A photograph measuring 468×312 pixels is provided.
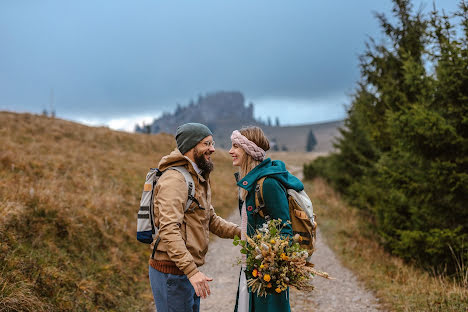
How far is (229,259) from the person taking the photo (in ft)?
27.8

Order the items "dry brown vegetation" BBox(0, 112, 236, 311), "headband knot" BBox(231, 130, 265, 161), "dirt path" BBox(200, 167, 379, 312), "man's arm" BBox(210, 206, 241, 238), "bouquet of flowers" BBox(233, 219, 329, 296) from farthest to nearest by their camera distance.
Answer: "dirt path" BBox(200, 167, 379, 312) → "dry brown vegetation" BBox(0, 112, 236, 311) → "man's arm" BBox(210, 206, 241, 238) → "headband knot" BBox(231, 130, 265, 161) → "bouquet of flowers" BBox(233, 219, 329, 296)

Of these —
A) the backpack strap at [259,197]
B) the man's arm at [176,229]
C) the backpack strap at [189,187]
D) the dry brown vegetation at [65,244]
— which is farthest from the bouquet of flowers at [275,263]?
the dry brown vegetation at [65,244]

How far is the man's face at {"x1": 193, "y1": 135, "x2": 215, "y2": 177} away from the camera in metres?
2.80

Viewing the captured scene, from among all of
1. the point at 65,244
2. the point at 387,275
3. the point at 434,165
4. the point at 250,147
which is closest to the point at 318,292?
the point at 387,275

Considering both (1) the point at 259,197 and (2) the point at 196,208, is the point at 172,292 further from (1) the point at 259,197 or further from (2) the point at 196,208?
(1) the point at 259,197

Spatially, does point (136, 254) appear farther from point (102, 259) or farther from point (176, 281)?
point (176, 281)

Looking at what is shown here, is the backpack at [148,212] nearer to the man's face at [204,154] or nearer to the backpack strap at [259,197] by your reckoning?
the man's face at [204,154]

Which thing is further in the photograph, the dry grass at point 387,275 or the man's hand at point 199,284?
the dry grass at point 387,275

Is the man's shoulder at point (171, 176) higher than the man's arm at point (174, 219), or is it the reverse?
the man's shoulder at point (171, 176)

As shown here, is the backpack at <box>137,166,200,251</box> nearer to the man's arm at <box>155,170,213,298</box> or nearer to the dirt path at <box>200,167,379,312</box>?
the man's arm at <box>155,170,213,298</box>

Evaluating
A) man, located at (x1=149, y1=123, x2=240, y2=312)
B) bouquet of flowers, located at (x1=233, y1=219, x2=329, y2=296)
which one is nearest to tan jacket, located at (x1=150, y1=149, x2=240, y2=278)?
man, located at (x1=149, y1=123, x2=240, y2=312)

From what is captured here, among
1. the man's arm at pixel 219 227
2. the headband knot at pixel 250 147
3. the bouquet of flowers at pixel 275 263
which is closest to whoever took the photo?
the bouquet of flowers at pixel 275 263

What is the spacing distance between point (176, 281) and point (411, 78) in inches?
287

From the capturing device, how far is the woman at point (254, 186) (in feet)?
8.87
